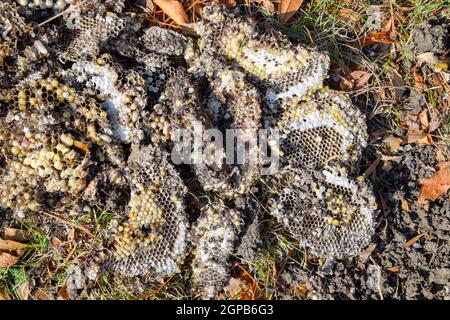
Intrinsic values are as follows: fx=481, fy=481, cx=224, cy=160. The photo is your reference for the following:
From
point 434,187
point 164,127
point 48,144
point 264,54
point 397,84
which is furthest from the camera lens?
point 397,84

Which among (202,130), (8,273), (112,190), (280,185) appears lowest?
(8,273)

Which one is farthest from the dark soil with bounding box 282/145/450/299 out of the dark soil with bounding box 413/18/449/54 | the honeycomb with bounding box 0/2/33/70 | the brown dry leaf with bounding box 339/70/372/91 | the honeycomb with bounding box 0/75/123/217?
the honeycomb with bounding box 0/2/33/70

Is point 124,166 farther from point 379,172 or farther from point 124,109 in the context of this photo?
point 379,172

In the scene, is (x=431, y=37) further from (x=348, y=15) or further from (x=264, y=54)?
(x=264, y=54)

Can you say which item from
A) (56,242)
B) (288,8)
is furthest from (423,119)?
(56,242)

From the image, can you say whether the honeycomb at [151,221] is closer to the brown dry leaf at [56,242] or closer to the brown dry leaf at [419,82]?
the brown dry leaf at [56,242]

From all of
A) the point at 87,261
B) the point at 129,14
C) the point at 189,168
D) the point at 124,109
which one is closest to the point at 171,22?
the point at 129,14
